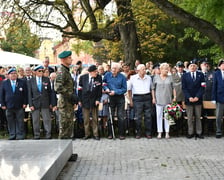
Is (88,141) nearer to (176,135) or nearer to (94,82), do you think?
(94,82)

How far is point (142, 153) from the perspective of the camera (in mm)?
10062

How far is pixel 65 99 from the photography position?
31.2 ft

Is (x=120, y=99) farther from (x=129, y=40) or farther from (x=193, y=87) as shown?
(x=129, y=40)

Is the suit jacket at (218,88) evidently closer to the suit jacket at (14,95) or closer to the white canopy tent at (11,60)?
the suit jacket at (14,95)

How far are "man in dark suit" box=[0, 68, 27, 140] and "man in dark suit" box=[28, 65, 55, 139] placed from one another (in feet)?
0.79

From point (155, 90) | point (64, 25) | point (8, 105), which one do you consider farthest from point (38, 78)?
point (64, 25)

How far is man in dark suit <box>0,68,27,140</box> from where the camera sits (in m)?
12.7

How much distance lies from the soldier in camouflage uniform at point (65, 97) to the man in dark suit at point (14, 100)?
3510 millimetres

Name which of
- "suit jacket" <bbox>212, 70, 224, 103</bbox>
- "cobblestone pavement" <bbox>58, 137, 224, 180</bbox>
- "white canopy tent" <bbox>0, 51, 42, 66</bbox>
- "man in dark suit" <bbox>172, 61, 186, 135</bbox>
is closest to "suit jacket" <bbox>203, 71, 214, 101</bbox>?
"man in dark suit" <bbox>172, 61, 186, 135</bbox>

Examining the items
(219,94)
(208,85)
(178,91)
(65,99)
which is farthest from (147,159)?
(208,85)

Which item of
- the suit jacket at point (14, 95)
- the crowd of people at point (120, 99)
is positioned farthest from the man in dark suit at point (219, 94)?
the suit jacket at point (14, 95)

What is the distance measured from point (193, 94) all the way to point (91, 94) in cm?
285

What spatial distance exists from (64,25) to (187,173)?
1523cm

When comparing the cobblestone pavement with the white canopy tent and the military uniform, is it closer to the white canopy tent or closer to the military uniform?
the military uniform
